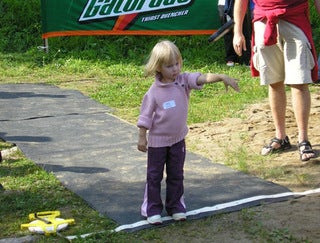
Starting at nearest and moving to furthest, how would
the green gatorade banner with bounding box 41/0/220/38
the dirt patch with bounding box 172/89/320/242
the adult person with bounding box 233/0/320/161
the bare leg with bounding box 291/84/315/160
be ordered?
the dirt patch with bounding box 172/89/320/242 → the adult person with bounding box 233/0/320/161 → the bare leg with bounding box 291/84/315/160 → the green gatorade banner with bounding box 41/0/220/38

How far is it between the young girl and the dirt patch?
10.0 inches

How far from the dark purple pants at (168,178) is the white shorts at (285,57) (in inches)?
60.4

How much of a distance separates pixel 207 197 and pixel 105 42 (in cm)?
792

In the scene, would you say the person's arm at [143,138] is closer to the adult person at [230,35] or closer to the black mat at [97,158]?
the black mat at [97,158]

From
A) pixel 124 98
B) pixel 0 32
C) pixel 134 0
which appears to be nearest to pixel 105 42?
pixel 134 0

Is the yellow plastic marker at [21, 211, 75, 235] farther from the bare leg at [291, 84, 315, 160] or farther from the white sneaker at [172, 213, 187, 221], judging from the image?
the bare leg at [291, 84, 315, 160]

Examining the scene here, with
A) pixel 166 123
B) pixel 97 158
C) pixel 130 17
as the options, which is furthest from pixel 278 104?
pixel 130 17

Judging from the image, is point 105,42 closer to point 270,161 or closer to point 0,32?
point 0,32

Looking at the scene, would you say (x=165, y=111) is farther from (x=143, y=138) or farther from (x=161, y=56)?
(x=161, y=56)

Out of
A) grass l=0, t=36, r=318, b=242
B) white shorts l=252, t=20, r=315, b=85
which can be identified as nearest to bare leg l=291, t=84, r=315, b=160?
white shorts l=252, t=20, r=315, b=85

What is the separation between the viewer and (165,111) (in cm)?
466

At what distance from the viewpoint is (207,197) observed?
522 centimetres

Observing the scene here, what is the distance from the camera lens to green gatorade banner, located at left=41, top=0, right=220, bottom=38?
1210 cm

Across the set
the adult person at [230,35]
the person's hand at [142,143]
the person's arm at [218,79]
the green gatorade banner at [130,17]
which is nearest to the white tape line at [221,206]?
the person's hand at [142,143]
